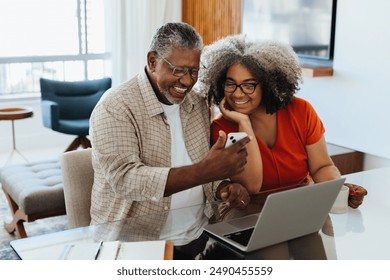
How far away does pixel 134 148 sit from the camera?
6.34 ft

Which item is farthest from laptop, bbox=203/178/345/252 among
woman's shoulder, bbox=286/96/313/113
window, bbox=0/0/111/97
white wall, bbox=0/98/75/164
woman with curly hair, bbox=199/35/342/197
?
window, bbox=0/0/111/97

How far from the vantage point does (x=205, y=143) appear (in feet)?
7.12

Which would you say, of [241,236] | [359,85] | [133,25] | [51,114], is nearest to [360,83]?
[359,85]

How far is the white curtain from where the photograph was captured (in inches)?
218

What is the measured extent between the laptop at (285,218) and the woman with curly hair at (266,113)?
530 millimetres

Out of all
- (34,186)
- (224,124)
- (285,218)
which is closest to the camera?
(285,218)

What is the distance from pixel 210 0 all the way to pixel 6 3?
2.01 meters

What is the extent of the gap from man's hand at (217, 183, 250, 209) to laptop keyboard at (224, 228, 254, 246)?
0.85 ft

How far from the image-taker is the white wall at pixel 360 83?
345cm

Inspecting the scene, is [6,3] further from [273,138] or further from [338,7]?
[273,138]

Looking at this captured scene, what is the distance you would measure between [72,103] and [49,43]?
1052 millimetres

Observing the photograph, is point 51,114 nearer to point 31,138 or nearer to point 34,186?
point 31,138

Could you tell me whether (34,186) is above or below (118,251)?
below

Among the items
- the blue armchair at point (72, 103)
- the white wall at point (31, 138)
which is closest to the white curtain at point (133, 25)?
the blue armchair at point (72, 103)
